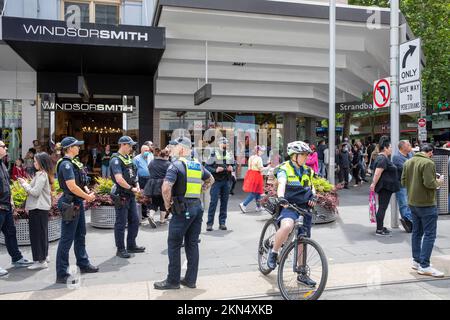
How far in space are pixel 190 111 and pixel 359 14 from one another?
7.54 m

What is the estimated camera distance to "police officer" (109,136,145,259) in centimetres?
609

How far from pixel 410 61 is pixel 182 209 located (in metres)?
5.69

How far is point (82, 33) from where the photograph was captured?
403 inches

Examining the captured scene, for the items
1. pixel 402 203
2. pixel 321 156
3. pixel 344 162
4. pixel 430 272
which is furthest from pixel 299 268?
pixel 321 156

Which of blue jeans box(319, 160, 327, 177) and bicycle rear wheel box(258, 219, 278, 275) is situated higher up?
blue jeans box(319, 160, 327, 177)

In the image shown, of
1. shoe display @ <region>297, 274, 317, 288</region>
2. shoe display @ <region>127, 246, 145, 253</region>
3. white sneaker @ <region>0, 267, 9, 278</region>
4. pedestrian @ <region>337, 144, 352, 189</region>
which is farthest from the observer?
pedestrian @ <region>337, 144, 352, 189</region>

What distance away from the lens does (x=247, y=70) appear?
565 inches

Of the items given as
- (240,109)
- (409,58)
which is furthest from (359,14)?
(240,109)

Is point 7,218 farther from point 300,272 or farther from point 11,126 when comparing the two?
point 11,126

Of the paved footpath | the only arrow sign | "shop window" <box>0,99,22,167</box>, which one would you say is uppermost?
the only arrow sign

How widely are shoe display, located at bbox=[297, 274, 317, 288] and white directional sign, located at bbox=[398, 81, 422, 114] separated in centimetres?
461

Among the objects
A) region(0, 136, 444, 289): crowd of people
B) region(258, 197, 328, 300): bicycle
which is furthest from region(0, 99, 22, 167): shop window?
region(258, 197, 328, 300): bicycle

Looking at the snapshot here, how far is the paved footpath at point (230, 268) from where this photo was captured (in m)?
4.79

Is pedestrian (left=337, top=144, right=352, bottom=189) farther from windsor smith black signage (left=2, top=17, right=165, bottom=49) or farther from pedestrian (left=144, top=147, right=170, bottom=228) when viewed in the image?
pedestrian (left=144, top=147, right=170, bottom=228)
